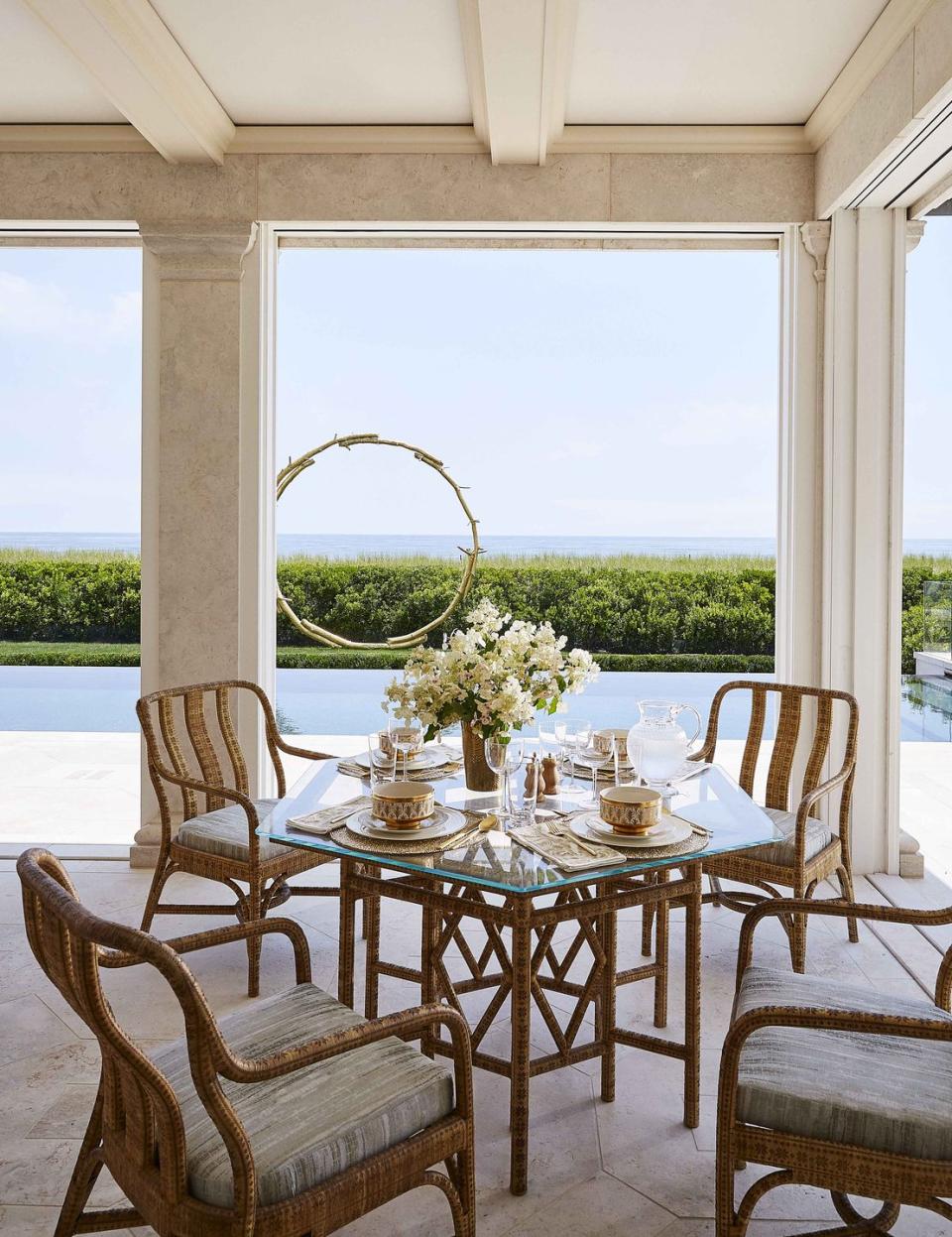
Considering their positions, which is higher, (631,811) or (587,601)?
(587,601)

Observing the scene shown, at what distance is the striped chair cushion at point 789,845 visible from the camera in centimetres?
275

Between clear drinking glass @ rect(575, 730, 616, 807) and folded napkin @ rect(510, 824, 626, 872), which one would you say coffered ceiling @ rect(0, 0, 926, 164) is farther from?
Answer: folded napkin @ rect(510, 824, 626, 872)

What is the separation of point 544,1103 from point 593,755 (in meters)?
0.83

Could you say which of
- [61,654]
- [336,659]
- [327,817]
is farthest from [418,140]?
[61,654]

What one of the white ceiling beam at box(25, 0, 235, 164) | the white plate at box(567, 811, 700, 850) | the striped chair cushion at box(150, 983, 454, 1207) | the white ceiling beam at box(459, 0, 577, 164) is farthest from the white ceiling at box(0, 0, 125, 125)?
the striped chair cushion at box(150, 983, 454, 1207)

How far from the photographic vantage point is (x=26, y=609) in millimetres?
10461

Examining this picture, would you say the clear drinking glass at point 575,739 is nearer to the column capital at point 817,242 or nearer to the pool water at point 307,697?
the column capital at point 817,242

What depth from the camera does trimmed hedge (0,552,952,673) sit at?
10.2 metres

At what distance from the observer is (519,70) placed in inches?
117

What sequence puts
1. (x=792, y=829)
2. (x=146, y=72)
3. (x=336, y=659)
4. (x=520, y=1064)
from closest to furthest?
(x=520, y=1064) < (x=792, y=829) < (x=146, y=72) < (x=336, y=659)

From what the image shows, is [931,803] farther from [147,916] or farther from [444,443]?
[444,443]

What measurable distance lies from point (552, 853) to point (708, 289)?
40.2 feet

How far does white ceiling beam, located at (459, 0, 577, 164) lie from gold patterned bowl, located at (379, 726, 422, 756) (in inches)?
79.4

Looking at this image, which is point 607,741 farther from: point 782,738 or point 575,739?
point 782,738
